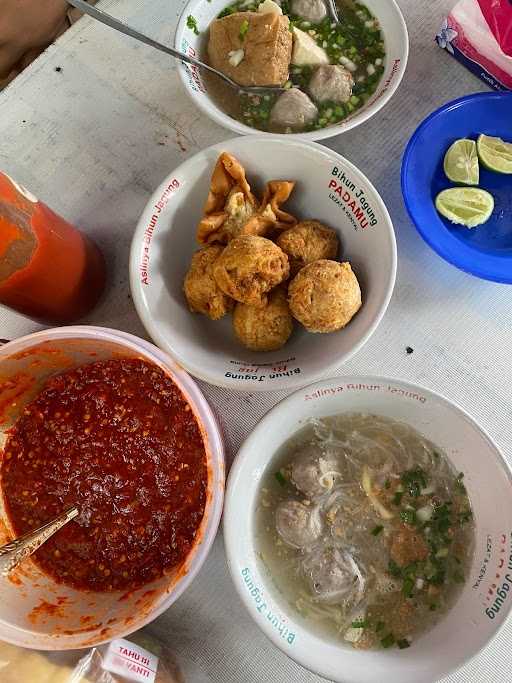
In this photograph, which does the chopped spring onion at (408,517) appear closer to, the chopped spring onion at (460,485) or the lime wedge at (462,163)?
the chopped spring onion at (460,485)

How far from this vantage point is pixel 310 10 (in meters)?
1.39

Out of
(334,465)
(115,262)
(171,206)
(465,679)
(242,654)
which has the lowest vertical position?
(465,679)

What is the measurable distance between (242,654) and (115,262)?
85cm

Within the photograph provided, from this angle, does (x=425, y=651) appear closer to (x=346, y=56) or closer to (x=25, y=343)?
(x=25, y=343)

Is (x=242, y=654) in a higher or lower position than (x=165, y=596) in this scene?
lower

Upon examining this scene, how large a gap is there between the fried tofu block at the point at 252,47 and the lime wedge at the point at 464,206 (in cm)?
44

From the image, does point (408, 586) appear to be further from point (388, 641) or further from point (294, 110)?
point (294, 110)

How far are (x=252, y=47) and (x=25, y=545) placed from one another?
41.8 inches

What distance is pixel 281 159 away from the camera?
3.93ft

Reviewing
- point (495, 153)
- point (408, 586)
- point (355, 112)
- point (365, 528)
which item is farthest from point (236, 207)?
point (408, 586)

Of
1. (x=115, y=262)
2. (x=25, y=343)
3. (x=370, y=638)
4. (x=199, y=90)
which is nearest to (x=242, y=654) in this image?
(x=370, y=638)

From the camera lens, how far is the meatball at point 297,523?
117 centimetres

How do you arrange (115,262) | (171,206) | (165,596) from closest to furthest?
(165,596)
(171,206)
(115,262)

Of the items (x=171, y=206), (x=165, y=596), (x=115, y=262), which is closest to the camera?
(x=165, y=596)
